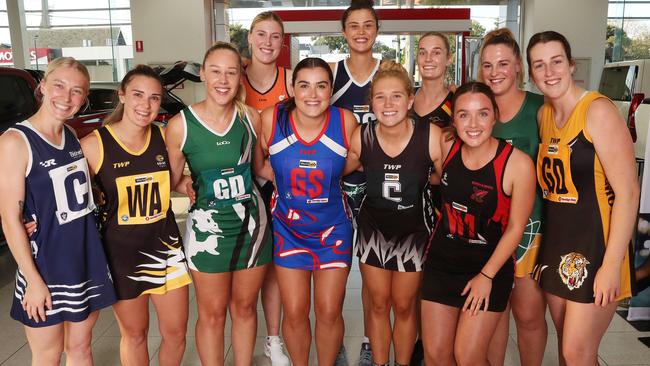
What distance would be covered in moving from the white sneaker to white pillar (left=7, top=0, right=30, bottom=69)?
12.1 meters

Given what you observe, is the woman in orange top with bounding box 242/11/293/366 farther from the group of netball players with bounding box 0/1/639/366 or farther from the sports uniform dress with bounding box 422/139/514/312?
the sports uniform dress with bounding box 422/139/514/312

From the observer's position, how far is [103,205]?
2.13 meters

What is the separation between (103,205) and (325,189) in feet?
3.08

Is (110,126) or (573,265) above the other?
(110,126)

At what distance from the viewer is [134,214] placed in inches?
83.0

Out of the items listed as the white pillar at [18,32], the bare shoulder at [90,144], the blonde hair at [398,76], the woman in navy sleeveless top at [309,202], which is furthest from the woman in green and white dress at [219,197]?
the white pillar at [18,32]

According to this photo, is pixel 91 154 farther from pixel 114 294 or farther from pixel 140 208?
pixel 114 294

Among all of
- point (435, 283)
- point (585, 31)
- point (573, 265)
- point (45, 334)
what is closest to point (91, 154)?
point (45, 334)

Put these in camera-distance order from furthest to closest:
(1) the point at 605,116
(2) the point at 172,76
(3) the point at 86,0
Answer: (3) the point at 86,0 < (2) the point at 172,76 < (1) the point at 605,116

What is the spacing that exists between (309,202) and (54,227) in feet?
3.37

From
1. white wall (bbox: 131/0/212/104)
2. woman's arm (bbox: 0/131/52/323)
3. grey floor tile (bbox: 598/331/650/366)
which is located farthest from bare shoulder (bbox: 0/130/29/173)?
white wall (bbox: 131/0/212/104)

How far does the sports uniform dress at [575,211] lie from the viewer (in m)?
1.92

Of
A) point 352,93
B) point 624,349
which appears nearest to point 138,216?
point 352,93

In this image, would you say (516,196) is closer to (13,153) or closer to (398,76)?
(398,76)
